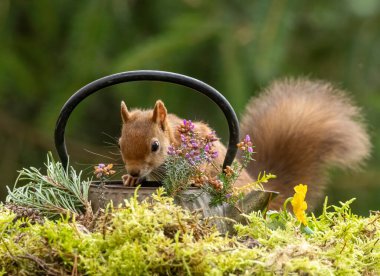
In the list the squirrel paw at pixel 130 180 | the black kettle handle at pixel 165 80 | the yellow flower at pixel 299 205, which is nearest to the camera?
the yellow flower at pixel 299 205

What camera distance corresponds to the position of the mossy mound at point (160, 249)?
3.74 ft

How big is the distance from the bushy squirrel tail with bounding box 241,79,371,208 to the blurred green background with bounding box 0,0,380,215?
2.33ft

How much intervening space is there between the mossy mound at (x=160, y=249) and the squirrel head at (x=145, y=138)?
74 centimetres

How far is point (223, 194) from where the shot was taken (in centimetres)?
144

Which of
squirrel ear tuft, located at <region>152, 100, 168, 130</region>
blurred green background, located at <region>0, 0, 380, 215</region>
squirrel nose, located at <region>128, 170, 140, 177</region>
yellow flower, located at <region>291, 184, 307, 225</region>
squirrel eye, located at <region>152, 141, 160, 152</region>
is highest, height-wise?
blurred green background, located at <region>0, 0, 380, 215</region>

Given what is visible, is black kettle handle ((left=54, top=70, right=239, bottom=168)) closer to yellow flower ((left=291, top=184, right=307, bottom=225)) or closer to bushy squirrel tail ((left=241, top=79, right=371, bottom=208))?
yellow flower ((left=291, top=184, right=307, bottom=225))

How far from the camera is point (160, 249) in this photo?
1147 millimetres

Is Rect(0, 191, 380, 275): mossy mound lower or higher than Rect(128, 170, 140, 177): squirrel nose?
lower

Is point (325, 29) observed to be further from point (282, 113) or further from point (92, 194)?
point (92, 194)

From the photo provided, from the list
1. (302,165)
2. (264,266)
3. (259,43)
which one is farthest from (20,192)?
(259,43)

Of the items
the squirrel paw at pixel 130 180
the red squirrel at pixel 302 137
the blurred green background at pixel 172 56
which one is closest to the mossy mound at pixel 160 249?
the squirrel paw at pixel 130 180

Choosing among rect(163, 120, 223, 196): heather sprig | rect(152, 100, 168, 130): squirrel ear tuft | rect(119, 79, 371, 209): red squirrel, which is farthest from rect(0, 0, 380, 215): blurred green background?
rect(163, 120, 223, 196): heather sprig

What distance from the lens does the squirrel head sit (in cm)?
203

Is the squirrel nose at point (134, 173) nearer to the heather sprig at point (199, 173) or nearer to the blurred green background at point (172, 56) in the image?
the heather sprig at point (199, 173)
